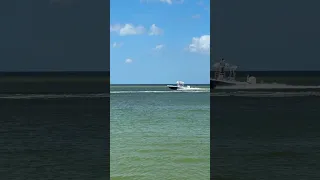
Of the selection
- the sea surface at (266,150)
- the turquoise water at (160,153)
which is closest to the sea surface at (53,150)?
the turquoise water at (160,153)

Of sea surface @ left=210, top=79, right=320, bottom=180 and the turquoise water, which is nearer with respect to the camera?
sea surface @ left=210, top=79, right=320, bottom=180

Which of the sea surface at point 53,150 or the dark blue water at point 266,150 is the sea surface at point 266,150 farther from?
the sea surface at point 53,150

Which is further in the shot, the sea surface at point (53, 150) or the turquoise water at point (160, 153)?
the turquoise water at point (160, 153)

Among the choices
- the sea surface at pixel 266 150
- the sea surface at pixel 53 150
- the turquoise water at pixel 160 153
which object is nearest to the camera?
the sea surface at pixel 53 150

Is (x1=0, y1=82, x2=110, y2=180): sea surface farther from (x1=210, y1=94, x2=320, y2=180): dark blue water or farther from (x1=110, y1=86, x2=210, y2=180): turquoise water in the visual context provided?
(x1=210, y1=94, x2=320, y2=180): dark blue water

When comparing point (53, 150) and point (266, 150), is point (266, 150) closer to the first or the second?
point (266, 150)

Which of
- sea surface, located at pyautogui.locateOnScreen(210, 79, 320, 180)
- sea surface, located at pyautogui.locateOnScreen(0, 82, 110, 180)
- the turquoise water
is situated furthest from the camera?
the turquoise water

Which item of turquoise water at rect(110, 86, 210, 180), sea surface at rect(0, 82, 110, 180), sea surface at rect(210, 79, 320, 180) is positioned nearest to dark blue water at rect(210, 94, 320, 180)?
sea surface at rect(210, 79, 320, 180)

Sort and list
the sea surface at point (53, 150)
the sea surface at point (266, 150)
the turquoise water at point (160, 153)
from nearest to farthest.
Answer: the sea surface at point (53, 150), the sea surface at point (266, 150), the turquoise water at point (160, 153)

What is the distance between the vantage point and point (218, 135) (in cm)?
3250

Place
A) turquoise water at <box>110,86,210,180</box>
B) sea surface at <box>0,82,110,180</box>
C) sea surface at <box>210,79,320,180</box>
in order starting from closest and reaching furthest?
sea surface at <box>0,82,110,180</box> < sea surface at <box>210,79,320,180</box> < turquoise water at <box>110,86,210,180</box>

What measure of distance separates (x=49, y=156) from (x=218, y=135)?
491 inches

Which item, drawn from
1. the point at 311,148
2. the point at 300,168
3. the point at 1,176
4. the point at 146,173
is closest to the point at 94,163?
the point at 146,173

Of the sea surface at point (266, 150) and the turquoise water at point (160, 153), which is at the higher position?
the sea surface at point (266, 150)
